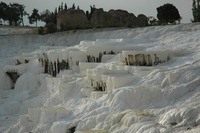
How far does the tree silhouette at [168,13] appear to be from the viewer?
34.3 m

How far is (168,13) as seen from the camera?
3456 cm

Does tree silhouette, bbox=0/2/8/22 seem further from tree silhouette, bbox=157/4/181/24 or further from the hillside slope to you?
the hillside slope

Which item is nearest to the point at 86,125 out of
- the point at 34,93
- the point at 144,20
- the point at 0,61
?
the point at 34,93

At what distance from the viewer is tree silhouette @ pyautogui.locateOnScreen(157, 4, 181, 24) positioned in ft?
112

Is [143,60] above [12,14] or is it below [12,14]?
below

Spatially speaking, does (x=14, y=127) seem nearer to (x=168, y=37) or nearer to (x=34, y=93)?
(x=34, y=93)

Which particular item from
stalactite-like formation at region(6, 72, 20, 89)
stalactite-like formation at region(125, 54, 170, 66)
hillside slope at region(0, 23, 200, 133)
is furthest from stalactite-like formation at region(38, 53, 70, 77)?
stalactite-like formation at region(125, 54, 170, 66)

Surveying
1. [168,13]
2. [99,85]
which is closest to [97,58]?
[99,85]

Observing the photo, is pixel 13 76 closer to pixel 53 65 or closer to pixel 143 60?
pixel 53 65

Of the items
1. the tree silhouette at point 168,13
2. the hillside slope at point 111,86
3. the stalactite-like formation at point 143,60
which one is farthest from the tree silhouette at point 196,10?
the stalactite-like formation at point 143,60

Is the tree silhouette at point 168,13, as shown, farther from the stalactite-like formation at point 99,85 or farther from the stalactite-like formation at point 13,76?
the stalactite-like formation at point 99,85

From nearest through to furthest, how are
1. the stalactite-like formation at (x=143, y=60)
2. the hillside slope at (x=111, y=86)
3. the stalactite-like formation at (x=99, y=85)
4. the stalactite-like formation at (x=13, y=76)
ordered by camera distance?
the hillside slope at (x=111, y=86) < the stalactite-like formation at (x=99, y=85) < the stalactite-like formation at (x=143, y=60) < the stalactite-like formation at (x=13, y=76)

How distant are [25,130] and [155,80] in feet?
18.7

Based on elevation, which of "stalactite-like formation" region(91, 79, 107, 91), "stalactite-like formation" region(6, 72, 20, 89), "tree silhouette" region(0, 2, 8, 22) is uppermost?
"tree silhouette" region(0, 2, 8, 22)
